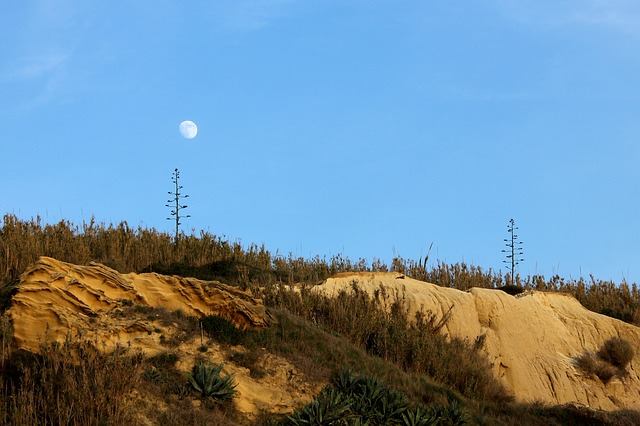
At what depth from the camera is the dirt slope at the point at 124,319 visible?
49.8 ft

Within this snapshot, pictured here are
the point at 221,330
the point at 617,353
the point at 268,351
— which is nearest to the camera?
the point at 221,330

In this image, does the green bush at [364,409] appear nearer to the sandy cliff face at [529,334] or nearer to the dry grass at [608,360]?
the sandy cliff face at [529,334]

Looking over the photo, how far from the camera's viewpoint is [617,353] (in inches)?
1043

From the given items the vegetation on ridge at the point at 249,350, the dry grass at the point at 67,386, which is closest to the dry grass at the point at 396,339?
the vegetation on ridge at the point at 249,350

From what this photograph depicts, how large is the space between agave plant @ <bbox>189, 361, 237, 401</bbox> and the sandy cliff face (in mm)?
8175

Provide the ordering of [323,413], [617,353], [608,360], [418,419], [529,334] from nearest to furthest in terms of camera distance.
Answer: [323,413] < [418,419] < [529,334] < [617,353] < [608,360]

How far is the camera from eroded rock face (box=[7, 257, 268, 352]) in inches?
596

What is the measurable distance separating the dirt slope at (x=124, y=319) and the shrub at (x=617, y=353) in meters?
13.8

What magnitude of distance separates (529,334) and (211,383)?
553 inches

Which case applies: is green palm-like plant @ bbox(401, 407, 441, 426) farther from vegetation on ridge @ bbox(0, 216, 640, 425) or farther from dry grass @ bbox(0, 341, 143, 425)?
dry grass @ bbox(0, 341, 143, 425)

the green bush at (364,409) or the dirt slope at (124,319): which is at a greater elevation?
the dirt slope at (124,319)

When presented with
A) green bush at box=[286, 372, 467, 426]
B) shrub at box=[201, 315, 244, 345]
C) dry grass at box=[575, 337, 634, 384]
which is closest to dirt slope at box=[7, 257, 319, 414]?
shrub at box=[201, 315, 244, 345]

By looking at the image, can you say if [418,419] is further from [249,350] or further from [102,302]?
→ [102,302]

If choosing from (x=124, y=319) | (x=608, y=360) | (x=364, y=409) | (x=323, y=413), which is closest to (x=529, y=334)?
(x=608, y=360)
